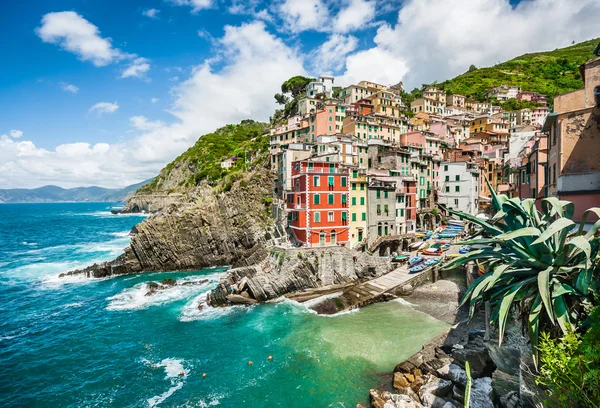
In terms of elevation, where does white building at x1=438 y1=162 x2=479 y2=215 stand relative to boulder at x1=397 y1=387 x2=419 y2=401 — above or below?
above

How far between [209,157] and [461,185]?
8077 cm

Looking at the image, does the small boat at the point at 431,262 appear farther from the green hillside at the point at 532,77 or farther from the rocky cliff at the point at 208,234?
the green hillside at the point at 532,77

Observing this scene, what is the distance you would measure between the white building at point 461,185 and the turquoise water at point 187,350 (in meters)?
35.7

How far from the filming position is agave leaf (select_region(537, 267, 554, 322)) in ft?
30.2

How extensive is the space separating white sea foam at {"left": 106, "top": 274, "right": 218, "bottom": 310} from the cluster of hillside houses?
50.5 ft

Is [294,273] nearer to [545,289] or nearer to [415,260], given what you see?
[415,260]

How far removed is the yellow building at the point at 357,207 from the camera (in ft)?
142

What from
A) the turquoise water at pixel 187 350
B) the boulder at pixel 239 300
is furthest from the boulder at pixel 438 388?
the boulder at pixel 239 300

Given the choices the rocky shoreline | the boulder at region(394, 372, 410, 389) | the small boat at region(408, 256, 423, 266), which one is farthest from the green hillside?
the boulder at region(394, 372, 410, 389)

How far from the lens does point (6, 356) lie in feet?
84.9

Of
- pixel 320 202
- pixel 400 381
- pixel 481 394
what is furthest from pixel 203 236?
pixel 481 394

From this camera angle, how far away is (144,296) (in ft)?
124

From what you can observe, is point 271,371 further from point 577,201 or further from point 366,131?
point 366,131

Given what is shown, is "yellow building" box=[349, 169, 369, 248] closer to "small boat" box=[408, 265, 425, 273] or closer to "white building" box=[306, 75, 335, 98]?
"small boat" box=[408, 265, 425, 273]
